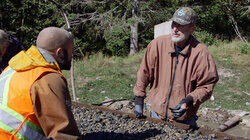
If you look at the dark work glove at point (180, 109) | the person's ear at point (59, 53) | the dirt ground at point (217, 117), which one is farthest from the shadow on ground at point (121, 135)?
the person's ear at point (59, 53)

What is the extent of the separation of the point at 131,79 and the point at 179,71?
6280mm

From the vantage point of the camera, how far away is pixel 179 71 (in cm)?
323

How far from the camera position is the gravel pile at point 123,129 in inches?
145

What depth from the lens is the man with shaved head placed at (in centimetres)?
192

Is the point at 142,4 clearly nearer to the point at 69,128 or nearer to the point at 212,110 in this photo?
the point at 212,110

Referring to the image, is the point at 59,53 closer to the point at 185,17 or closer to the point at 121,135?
the point at 185,17

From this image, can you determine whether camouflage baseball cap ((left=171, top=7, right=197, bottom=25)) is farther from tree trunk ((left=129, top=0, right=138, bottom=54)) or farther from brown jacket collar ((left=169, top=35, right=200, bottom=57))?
tree trunk ((left=129, top=0, right=138, bottom=54))

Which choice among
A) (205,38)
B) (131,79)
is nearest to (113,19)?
(205,38)

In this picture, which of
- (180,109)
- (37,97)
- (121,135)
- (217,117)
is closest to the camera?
(37,97)

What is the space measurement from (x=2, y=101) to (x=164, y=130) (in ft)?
8.44

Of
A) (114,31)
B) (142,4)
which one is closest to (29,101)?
(114,31)

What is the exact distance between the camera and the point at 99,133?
423 centimetres

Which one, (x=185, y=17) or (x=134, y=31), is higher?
(x=185, y=17)

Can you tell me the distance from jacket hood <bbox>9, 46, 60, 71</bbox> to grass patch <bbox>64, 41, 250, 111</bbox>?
531 cm
